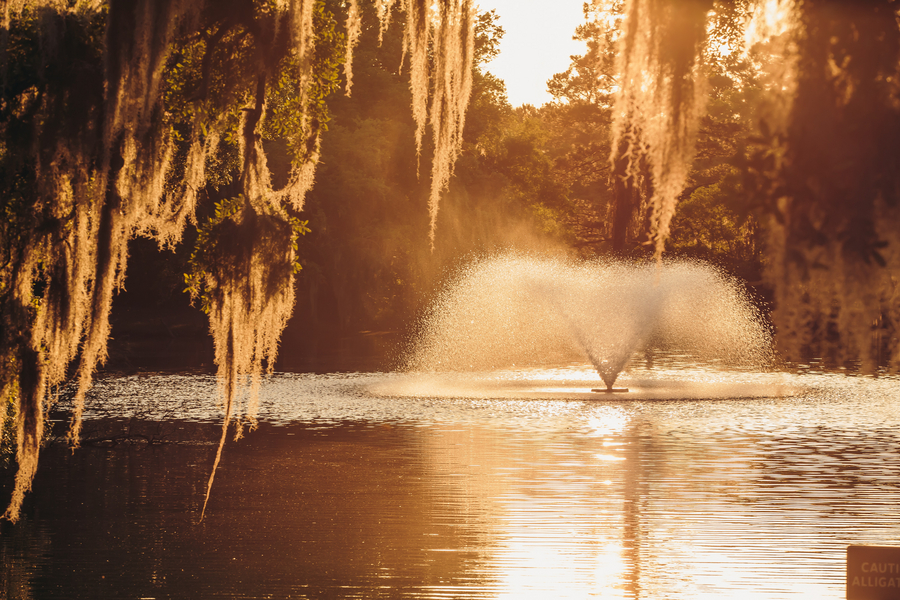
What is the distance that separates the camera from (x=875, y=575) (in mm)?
5301

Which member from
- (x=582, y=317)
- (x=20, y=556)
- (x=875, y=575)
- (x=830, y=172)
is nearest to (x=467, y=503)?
(x=20, y=556)

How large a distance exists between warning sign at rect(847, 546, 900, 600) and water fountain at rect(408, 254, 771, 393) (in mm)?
23736

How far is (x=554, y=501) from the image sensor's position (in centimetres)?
1413

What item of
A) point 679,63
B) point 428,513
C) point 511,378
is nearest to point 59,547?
point 428,513

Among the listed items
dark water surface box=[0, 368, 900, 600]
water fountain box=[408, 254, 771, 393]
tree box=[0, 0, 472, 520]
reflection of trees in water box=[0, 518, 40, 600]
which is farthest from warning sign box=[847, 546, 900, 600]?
water fountain box=[408, 254, 771, 393]

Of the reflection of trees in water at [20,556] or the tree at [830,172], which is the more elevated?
the tree at [830,172]

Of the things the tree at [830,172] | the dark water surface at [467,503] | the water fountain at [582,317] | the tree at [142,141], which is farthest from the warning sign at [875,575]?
the water fountain at [582,317]

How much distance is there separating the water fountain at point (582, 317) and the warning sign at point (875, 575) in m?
23.7

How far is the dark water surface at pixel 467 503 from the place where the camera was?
1030 centimetres

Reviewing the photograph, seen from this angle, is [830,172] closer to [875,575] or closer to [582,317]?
[875,575]

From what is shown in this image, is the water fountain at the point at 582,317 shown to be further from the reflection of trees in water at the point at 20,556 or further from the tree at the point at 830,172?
the tree at the point at 830,172

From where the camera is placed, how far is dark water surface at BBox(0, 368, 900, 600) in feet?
33.8

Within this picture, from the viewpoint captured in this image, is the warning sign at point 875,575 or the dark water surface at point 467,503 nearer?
the warning sign at point 875,575

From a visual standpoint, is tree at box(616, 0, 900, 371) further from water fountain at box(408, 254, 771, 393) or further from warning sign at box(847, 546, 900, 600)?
water fountain at box(408, 254, 771, 393)
